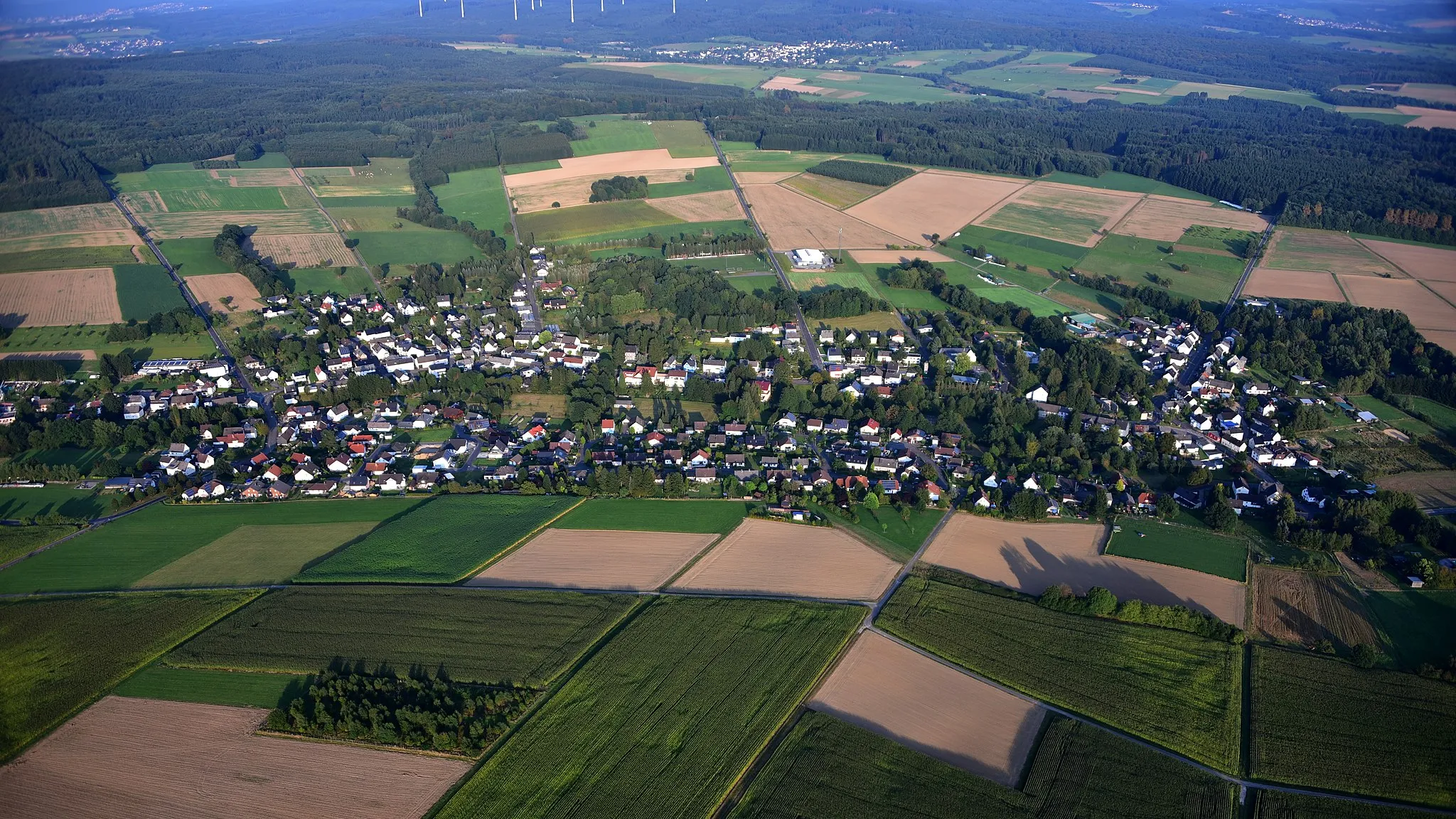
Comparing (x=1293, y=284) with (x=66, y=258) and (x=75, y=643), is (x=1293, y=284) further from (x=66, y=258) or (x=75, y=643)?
(x=66, y=258)

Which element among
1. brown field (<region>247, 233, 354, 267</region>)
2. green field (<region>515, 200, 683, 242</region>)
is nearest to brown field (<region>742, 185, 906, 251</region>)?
green field (<region>515, 200, 683, 242</region>)

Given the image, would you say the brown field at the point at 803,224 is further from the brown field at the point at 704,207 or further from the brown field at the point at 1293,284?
the brown field at the point at 1293,284

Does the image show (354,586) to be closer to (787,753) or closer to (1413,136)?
(787,753)

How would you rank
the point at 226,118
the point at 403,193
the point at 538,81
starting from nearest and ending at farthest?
the point at 403,193 < the point at 226,118 < the point at 538,81

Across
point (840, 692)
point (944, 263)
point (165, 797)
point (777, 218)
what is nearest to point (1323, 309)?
point (944, 263)

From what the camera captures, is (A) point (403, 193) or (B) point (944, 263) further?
(A) point (403, 193)

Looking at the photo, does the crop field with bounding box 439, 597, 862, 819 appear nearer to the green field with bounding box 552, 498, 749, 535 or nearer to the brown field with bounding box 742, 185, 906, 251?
the green field with bounding box 552, 498, 749, 535
